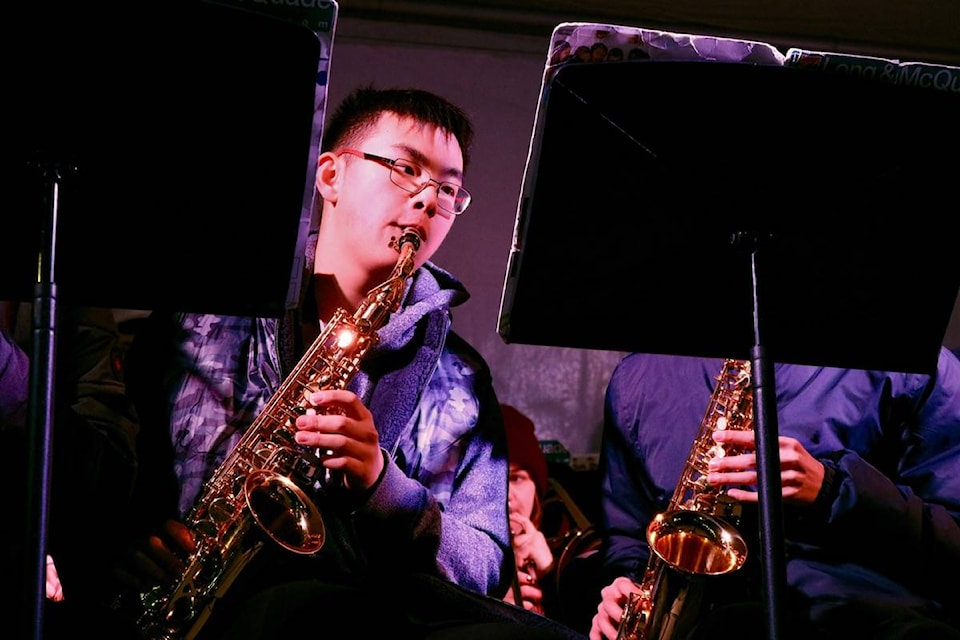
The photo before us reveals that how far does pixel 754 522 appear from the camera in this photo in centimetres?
233

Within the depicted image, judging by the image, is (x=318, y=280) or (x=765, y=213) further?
(x=318, y=280)

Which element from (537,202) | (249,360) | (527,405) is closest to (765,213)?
(537,202)

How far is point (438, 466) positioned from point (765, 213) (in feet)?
3.64

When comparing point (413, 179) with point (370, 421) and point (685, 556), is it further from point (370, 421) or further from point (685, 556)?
point (685, 556)

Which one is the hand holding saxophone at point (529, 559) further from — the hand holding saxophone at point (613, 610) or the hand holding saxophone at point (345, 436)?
the hand holding saxophone at point (345, 436)

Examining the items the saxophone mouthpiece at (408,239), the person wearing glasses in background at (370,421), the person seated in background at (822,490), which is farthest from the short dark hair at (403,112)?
the person seated in background at (822,490)

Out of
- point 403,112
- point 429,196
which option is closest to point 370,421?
point 429,196

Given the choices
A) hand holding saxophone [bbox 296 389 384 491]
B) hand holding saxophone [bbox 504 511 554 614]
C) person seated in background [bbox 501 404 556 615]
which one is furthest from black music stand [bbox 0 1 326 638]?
hand holding saxophone [bbox 504 511 554 614]

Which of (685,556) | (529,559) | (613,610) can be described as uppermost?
(685,556)

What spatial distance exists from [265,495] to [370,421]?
303 mm

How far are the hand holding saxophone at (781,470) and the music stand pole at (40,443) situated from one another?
50.7 inches

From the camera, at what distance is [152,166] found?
1521 millimetres

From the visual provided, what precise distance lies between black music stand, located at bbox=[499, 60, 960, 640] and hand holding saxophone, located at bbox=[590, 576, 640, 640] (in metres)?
0.76

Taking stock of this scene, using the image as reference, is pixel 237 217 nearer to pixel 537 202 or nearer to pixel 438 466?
pixel 537 202
